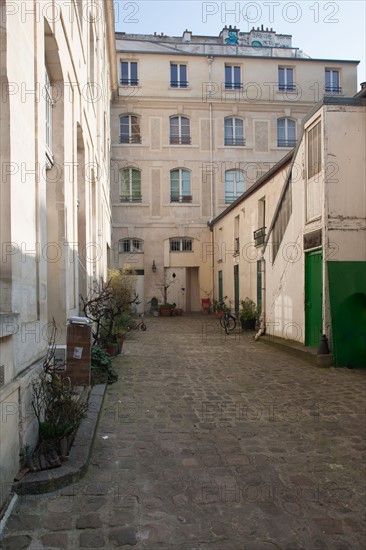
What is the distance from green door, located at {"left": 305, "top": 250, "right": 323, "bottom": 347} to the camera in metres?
10.6

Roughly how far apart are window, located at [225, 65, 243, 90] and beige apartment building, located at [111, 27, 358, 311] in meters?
0.06

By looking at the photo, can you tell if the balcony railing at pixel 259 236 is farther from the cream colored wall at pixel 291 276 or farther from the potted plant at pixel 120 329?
the potted plant at pixel 120 329

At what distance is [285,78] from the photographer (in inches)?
1130

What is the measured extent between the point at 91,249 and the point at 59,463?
25.3 ft

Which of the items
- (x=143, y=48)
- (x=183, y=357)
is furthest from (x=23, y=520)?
(x=143, y=48)

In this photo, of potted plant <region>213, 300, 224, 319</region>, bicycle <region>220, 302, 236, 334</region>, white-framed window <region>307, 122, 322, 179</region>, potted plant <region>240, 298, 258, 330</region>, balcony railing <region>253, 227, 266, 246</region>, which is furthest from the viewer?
potted plant <region>213, 300, 224, 319</region>

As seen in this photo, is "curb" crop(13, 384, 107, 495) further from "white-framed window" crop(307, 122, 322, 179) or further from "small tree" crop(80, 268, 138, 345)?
"white-framed window" crop(307, 122, 322, 179)

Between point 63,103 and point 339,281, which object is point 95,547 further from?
point 339,281

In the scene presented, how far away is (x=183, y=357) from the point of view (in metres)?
11.6

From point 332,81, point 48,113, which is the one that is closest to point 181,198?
point 332,81

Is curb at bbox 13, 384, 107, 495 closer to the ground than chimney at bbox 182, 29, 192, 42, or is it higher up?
closer to the ground

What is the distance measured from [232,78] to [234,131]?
133 inches

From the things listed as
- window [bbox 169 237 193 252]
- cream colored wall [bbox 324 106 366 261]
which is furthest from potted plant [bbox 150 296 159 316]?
cream colored wall [bbox 324 106 366 261]

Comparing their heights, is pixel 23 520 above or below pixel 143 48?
below
